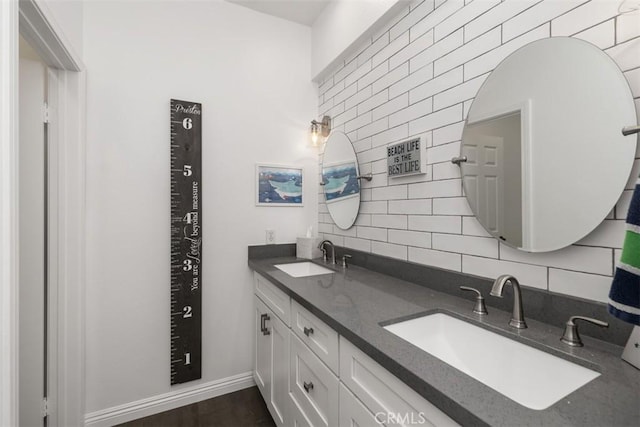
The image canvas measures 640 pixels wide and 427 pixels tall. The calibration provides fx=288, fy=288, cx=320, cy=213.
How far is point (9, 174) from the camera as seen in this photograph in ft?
2.84

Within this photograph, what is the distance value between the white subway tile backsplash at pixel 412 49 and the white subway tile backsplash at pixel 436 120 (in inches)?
13.9

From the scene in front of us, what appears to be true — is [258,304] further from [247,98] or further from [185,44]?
[185,44]

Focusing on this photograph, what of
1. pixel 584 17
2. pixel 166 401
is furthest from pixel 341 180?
pixel 166 401

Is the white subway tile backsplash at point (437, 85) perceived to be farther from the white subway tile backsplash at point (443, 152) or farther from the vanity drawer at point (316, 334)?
the vanity drawer at point (316, 334)

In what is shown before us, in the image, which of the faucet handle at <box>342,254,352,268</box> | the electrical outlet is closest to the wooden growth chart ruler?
the electrical outlet

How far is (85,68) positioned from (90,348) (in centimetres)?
169

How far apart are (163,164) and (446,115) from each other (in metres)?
1.75

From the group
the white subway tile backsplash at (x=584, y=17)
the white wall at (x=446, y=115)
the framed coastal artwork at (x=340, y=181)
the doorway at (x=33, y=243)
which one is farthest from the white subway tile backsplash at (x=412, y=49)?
the doorway at (x=33, y=243)

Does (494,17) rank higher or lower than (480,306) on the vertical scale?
higher

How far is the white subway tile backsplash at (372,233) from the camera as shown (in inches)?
68.1

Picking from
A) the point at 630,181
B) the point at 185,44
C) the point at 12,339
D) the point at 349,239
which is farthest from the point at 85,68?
the point at 630,181

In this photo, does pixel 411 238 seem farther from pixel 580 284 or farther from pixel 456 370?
pixel 456 370

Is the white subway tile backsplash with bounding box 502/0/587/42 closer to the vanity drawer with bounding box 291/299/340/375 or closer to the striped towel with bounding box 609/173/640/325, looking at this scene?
the striped towel with bounding box 609/173/640/325

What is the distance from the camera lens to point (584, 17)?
2.91 feet
